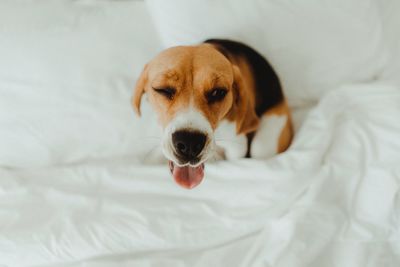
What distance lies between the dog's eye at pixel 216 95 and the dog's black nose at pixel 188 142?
0.17 m

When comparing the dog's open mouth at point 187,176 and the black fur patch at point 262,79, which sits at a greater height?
the black fur patch at point 262,79

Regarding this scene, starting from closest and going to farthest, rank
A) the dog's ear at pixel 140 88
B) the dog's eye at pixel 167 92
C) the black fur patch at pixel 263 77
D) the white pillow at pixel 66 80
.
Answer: the dog's eye at pixel 167 92 → the dog's ear at pixel 140 88 → the white pillow at pixel 66 80 → the black fur patch at pixel 263 77

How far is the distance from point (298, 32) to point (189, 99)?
77 cm

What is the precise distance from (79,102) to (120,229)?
1.98 ft

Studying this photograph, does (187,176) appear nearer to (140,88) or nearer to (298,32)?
(140,88)

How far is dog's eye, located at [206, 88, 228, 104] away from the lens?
54.5 inches

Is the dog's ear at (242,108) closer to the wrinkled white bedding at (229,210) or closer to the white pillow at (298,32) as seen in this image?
the wrinkled white bedding at (229,210)

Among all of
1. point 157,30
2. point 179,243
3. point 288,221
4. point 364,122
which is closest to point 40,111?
point 157,30

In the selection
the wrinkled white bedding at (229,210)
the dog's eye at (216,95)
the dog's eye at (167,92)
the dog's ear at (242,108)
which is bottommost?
the wrinkled white bedding at (229,210)

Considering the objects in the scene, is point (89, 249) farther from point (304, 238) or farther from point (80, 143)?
point (304, 238)

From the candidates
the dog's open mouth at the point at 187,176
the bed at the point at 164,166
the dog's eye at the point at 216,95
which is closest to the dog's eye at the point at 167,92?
the dog's eye at the point at 216,95

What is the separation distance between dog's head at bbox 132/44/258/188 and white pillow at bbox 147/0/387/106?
326 millimetres

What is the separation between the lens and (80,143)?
172cm

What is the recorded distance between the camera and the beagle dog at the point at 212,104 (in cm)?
131
